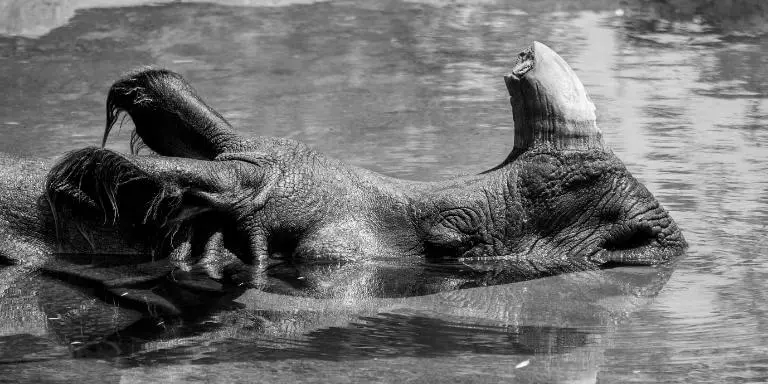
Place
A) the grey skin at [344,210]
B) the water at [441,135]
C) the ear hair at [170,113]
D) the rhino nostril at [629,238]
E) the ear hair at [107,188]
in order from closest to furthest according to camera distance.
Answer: the water at [441,135] < the ear hair at [107,188] < the grey skin at [344,210] < the rhino nostril at [629,238] < the ear hair at [170,113]

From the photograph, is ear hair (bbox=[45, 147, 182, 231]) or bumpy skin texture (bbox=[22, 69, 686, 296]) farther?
bumpy skin texture (bbox=[22, 69, 686, 296])

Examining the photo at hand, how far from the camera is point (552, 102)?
242 inches

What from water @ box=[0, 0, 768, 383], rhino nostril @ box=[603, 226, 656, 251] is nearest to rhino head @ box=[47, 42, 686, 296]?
rhino nostril @ box=[603, 226, 656, 251]

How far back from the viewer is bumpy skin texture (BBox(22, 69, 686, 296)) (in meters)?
6.21

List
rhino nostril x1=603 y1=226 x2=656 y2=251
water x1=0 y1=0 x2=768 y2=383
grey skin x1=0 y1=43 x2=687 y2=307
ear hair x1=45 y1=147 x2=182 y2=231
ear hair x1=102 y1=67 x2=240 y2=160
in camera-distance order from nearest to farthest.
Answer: water x1=0 y1=0 x2=768 y2=383 < ear hair x1=45 y1=147 x2=182 y2=231 < grey skin x1=0 y1=43 x2=687 y2=307 < rhino nostril x1=603 y1=226 x2=656 y2=251 < ear hair x1=102 y1=67 x2=240 y2=160

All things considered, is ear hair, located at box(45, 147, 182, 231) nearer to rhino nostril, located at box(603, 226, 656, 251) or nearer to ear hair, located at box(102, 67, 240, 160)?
ear hair, located at box(102, 67, 240, 160)

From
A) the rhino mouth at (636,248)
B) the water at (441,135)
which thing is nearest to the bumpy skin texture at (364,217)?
the rhino mouth at (636,248)

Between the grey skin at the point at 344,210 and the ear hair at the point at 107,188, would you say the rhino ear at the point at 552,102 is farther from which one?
the ear hair at the point at 107,188

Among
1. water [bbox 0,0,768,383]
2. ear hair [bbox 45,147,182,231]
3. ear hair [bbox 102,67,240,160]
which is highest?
ear hair [bbox 102,67,240,160]

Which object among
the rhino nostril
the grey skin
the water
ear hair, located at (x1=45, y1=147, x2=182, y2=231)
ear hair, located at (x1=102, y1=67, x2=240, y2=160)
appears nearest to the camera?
the water

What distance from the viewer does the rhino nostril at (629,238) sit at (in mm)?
6332

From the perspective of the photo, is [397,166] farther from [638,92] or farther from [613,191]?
[638,92]

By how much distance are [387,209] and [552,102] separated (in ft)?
2.90

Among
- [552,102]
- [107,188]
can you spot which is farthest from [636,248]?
[107,188]
